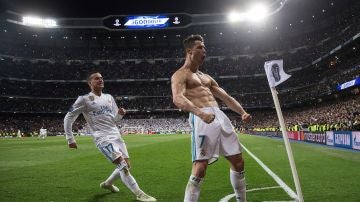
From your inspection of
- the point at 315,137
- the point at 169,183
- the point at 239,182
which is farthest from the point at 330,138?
the point at 239,182

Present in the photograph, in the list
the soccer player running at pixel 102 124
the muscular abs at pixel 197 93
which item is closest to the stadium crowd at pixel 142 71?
the soccer player running at pixel 102 124

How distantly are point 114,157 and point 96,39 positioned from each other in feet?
306

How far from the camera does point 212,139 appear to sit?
5.22m

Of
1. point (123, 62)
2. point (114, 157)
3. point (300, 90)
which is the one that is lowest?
point (114, 157)

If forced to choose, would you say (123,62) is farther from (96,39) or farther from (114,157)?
(114,157)

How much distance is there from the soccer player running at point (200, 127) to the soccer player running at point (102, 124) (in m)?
2.76

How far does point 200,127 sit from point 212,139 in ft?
0.74

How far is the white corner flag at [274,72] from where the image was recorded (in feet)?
20.1

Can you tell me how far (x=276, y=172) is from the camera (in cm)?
1231

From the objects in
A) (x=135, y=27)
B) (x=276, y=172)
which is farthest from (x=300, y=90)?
(x=276, y=172)

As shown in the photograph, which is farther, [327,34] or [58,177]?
[327,34]

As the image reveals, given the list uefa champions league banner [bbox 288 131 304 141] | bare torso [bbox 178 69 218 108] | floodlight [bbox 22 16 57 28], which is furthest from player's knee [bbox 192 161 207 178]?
floodlight [bbox 22 16 57 28]

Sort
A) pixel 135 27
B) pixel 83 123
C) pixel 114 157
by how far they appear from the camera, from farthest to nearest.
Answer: pixel 135 27
pixel 83 123
pixel 114 157

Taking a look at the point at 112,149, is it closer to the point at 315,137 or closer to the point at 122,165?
the point at 122,165
